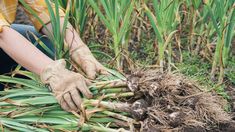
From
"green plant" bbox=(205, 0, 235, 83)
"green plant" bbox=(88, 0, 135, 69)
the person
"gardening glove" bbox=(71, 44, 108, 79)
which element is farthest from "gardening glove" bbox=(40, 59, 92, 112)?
"green plant" bbox=(205, 0, 235, 83)

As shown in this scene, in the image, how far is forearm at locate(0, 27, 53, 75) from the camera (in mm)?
1872

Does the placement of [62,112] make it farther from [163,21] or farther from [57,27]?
[163,21]

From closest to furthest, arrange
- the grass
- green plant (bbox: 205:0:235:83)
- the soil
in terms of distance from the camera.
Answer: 1. the soil
2. the grass
3. green plant (bbox: 205:0:235:83)

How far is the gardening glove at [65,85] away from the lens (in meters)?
1.79

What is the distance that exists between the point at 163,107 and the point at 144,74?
0.15m

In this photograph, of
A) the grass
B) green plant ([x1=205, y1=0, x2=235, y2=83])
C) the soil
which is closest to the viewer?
the soil

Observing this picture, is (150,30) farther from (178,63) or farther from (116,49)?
(116,49)

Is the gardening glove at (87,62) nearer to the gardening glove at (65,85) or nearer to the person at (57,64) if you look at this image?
the person at (57,64)

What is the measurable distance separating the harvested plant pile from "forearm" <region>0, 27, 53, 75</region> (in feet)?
0.42

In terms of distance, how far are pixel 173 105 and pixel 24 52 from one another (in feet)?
2.01

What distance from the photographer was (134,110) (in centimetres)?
171

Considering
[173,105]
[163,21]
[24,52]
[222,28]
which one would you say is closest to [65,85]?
[24,52]

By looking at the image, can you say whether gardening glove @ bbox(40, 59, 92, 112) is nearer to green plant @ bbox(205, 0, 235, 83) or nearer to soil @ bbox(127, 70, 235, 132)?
soil @ bbox(127, 70, 235, 132)

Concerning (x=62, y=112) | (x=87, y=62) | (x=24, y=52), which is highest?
(x=24, y=52)
